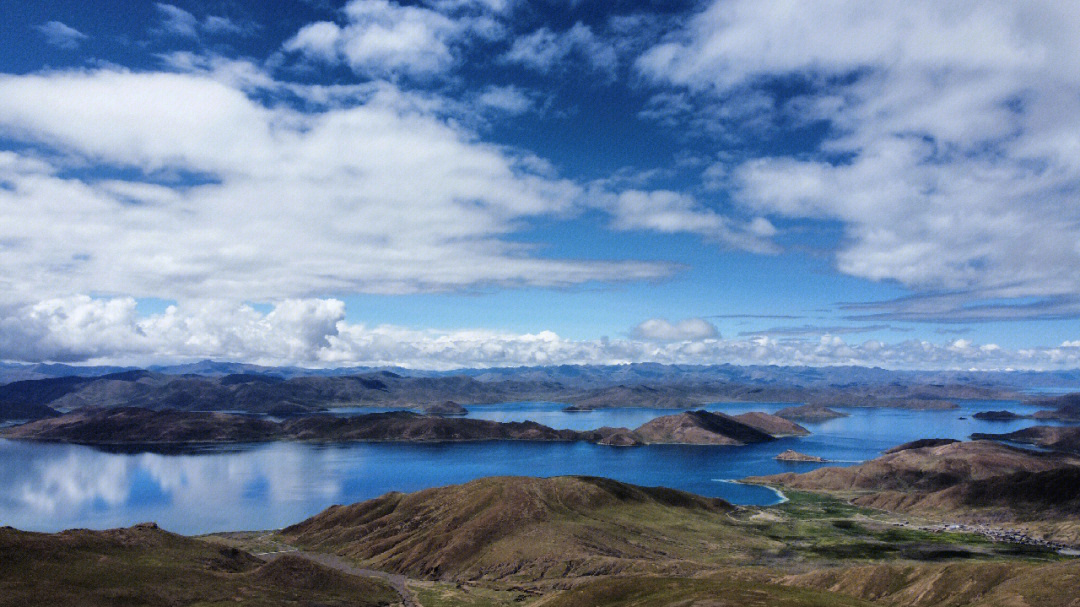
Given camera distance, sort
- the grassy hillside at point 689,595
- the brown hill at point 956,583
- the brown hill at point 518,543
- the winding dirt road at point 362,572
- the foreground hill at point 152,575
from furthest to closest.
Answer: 1. the brown hill at point 518,543
2. the winding dirt road at point 362,572
3. the brown hill at point 956,583
4. the foreground hill at point 152,575
5. the grassy hillside at point 689,595

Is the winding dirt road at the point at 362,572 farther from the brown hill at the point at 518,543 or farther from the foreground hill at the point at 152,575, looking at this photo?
the brown hill at the point at 518,543

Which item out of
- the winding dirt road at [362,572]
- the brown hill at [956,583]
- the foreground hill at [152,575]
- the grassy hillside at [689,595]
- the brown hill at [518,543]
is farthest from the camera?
the brown hill at [518,543]

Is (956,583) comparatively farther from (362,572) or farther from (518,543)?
(362,572)

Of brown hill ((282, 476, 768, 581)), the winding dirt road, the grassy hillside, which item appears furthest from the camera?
brown hill ((282, 476, 768, 581))

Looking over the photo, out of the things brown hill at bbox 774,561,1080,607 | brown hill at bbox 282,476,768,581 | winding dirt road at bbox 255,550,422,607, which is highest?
brown hill at bbox 774,561,1080,607

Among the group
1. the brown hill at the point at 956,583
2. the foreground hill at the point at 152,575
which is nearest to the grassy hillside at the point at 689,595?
the brown hill at the point at 956,583

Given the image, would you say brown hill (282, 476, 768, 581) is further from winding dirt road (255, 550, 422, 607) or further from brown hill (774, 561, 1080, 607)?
brown hill (774, 561, 1080, 607)

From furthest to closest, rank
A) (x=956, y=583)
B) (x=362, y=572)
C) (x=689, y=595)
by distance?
(x=362, y=572) < (x=956, y=583) < (x=689, y=595)

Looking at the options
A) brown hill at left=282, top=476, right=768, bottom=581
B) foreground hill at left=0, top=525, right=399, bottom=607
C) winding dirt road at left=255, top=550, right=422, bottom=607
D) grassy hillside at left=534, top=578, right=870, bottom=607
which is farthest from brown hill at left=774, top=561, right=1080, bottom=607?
foreground hill at left=0, top=525, right=399, bottom=607

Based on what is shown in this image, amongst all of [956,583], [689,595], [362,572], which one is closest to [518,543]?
[362,572]
